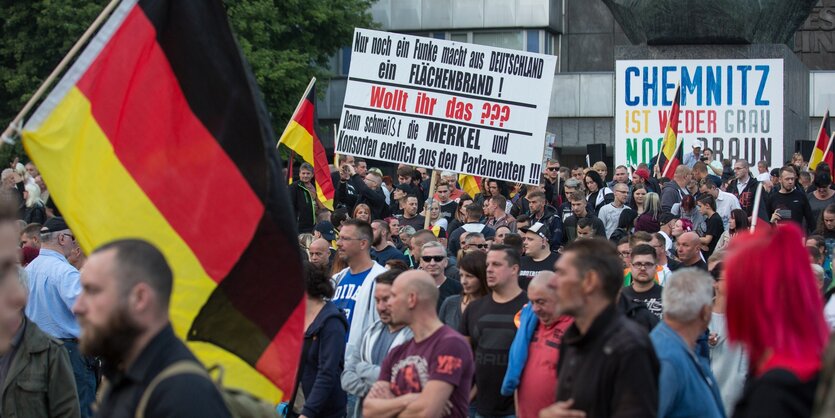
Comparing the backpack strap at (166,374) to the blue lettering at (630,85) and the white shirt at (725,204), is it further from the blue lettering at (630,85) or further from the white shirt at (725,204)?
the blue lettering at (630,85)

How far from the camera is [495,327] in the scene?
346 inches

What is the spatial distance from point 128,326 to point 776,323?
6.49 ft

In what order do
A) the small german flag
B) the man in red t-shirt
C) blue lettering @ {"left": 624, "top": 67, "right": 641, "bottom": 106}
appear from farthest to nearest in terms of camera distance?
blue lettering @ {"left": 624, "top": 67, "right": 641, "bottom": 106}
the small german flag
the man in red t-shirt

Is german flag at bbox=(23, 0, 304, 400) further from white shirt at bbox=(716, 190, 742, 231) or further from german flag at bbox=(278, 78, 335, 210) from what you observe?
white shirt at bbox=(716, 190, 742, 231)

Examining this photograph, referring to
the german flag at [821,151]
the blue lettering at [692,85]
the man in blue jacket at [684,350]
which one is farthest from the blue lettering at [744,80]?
the man in blue jacket at [684,350]

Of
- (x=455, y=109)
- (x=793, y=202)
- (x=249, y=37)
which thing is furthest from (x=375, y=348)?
(x=249, y=37)

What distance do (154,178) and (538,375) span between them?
254 centimetres

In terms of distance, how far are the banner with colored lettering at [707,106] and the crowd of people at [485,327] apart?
612 centimetres

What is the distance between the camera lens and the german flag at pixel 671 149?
19.3 meters

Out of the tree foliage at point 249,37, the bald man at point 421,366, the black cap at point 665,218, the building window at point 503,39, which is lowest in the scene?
the bald man at point 421,366

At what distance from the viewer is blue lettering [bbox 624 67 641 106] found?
2167cm

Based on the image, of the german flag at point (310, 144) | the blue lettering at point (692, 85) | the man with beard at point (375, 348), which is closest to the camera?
the man with beard at point (375, 348)

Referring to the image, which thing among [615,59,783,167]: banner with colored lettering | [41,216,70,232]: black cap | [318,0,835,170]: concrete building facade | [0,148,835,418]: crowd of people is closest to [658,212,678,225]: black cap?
[0,148,835,418]: crowd of people

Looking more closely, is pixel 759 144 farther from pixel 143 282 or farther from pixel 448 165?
pixel 143 282
